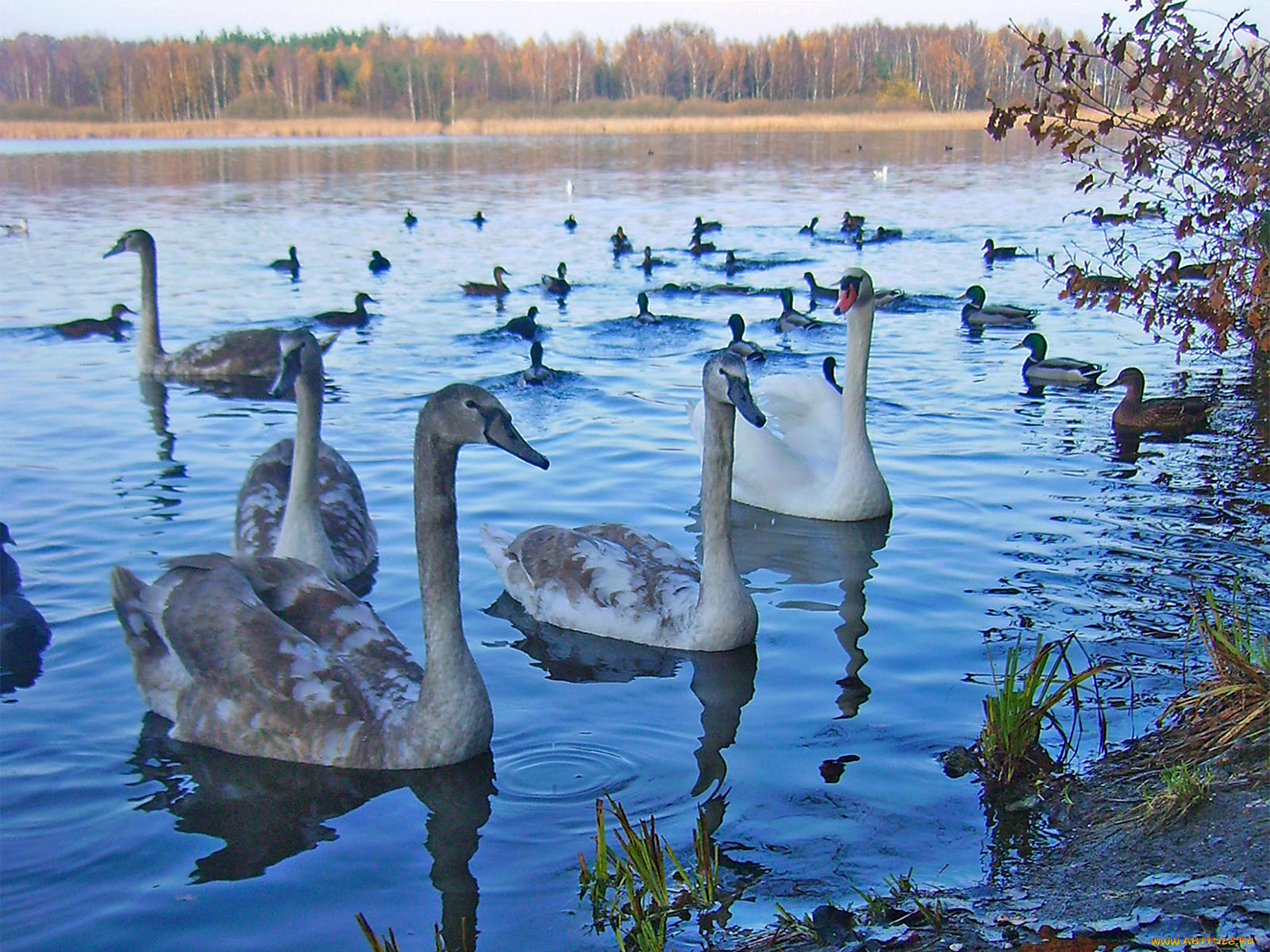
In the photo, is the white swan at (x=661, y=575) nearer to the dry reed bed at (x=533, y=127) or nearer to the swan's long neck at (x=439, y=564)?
the swan's long neck at (x=439, y=564)

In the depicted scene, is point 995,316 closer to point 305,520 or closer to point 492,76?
point 305,520

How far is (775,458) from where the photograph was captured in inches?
416

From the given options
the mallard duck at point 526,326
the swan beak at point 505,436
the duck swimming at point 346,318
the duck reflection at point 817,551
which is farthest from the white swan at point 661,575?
the duck swimming at point 346,318

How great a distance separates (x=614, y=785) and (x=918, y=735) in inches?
58.2

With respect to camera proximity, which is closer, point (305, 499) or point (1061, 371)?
point (305, 499)

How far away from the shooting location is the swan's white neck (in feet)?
24.8

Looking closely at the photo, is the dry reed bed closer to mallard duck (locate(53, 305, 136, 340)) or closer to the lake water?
the lake water

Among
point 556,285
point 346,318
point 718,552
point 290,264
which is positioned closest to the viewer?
point 718,552

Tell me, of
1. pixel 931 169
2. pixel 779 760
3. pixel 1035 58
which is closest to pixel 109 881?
pixel 779 760

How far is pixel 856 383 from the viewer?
1030 centimetres

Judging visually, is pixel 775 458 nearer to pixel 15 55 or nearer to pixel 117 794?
pixel 117 794

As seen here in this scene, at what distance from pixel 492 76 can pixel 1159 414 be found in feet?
452

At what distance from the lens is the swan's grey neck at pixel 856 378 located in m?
10.2

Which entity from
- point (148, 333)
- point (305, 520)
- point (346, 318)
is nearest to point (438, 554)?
point (305, 520)
